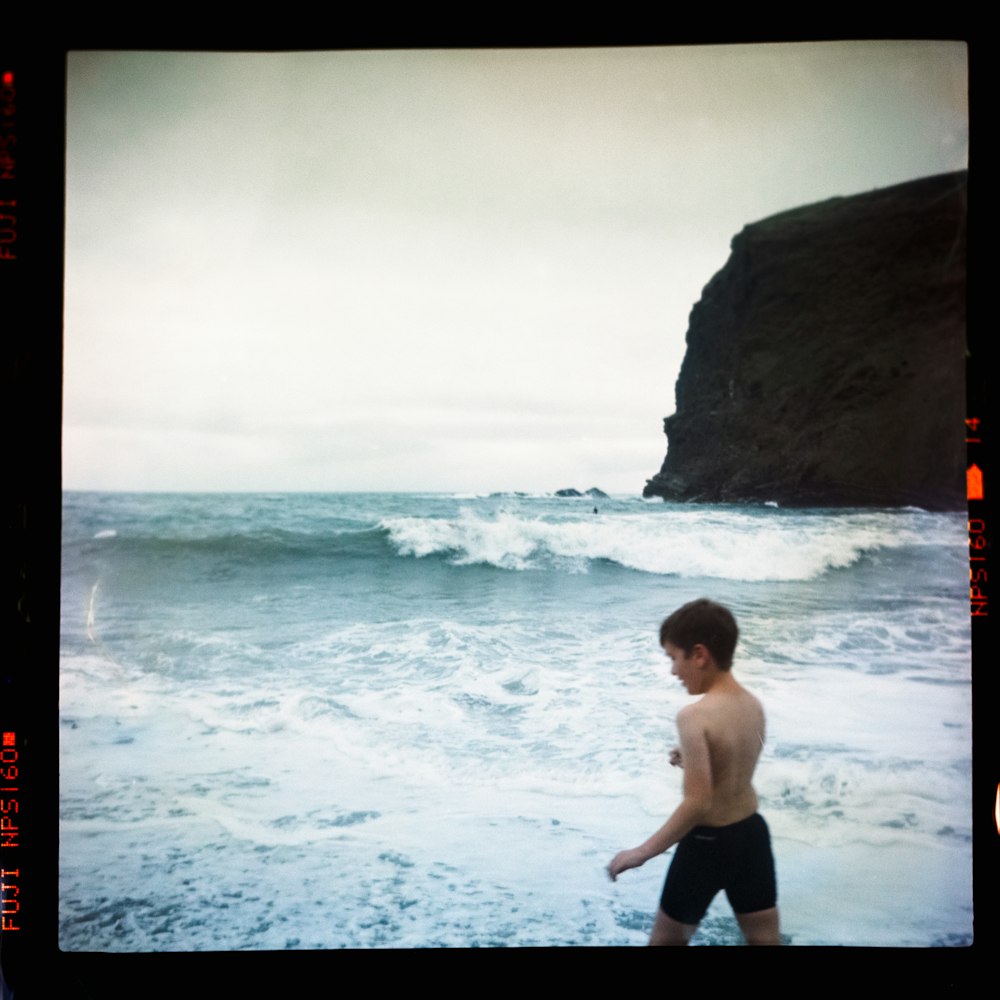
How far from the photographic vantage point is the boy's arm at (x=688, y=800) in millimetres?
1783

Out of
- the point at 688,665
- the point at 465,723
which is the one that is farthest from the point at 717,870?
the point at 465,723

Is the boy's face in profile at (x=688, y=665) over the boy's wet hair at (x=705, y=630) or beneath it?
beneath

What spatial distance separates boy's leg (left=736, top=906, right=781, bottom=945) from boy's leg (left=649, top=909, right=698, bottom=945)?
2 centimetres

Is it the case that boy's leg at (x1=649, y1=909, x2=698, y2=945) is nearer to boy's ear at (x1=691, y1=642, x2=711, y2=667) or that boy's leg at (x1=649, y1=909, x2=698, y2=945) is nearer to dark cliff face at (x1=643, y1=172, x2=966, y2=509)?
boy's ear at (x1=691, y1=642, x2=711, y2=667)

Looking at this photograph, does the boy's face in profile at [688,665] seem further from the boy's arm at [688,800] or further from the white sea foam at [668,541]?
the white sea foam at [668,541]

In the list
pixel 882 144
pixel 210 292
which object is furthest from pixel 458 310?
pixel 882 144

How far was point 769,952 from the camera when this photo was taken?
72.3 inches

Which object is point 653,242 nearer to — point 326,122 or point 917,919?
point 326,122

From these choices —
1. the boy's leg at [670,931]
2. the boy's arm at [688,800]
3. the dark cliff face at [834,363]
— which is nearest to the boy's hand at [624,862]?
the boy's arm at [688,800]

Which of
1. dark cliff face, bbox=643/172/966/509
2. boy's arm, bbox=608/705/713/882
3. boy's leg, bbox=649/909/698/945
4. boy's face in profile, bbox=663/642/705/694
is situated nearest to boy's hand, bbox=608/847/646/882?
boy's arm, bbox=608/705/713/882

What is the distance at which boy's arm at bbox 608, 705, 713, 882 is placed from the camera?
1.78m

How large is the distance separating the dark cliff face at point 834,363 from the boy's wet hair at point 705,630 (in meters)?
0.35

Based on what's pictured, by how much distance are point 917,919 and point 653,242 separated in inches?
80.0

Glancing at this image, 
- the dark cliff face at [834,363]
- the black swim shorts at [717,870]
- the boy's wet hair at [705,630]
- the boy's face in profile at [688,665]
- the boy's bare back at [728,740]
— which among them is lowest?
the black swim shorts at [717,870]
